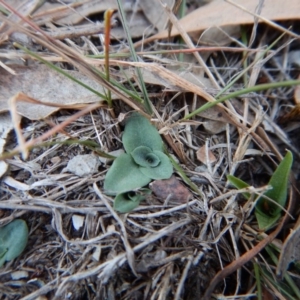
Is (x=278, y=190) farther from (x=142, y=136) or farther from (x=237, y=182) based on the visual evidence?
(x=142, y=136)

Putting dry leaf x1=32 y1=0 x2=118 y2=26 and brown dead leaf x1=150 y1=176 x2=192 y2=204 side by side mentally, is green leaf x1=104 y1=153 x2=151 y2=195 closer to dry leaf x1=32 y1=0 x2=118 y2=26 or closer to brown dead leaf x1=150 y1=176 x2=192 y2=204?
brown dead leaf x1=150 y1=176 x2=192 y2=204

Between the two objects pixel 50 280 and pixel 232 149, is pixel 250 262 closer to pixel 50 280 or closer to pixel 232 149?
pixel 232 149

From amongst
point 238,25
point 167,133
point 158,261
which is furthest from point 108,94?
A: point 238,25

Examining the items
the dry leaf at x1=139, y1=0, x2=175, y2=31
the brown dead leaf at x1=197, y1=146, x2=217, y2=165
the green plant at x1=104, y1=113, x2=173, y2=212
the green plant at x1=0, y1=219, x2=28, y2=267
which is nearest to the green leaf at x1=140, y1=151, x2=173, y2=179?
the green plant at x1=104, y1=113, x2=173, y2=212

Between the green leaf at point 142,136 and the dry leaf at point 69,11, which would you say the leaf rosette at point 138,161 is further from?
the dry leaf at point 69,11

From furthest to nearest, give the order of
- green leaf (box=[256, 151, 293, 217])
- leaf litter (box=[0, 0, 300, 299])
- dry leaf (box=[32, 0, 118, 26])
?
dry leaf (box=[32, 0, 118, 26])
green leaf (box=[256, 151, 293, 217])
leaf litter (box=[0, 0, 300, 299])

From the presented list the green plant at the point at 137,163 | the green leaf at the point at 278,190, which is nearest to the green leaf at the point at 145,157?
the green plant at the point at 137,163
